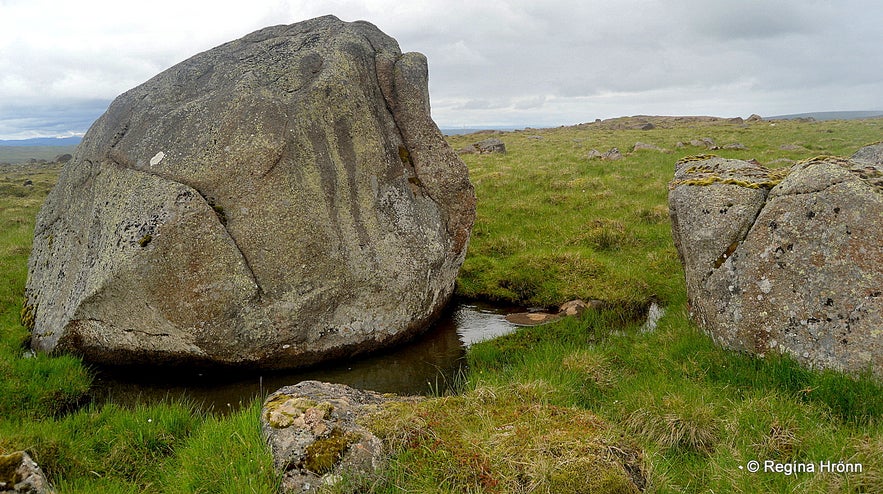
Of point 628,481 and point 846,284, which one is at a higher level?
point 846,284

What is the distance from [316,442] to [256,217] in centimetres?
531

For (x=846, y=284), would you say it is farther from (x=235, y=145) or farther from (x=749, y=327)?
(x=235, y=145)

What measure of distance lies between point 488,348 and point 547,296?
3.07m

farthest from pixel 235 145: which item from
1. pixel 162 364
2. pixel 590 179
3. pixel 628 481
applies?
pixel 590 179

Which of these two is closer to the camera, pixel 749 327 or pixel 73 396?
pixel 749 327

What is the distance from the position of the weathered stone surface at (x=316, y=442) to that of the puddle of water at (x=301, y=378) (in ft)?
8.14

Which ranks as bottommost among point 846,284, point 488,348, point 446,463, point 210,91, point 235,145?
point 488,348

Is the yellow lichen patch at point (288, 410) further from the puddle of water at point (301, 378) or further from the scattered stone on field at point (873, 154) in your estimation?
the scattered stone on field at point (873, 154)

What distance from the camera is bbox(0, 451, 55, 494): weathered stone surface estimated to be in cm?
505

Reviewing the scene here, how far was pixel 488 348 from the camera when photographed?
10.7 metres

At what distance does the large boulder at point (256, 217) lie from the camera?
938 cm

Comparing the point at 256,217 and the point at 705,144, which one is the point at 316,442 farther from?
the point at 705,144

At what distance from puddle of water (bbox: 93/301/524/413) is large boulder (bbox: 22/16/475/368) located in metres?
0.30

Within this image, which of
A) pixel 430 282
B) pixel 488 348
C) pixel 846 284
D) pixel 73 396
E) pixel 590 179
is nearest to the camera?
pixel 846 284
